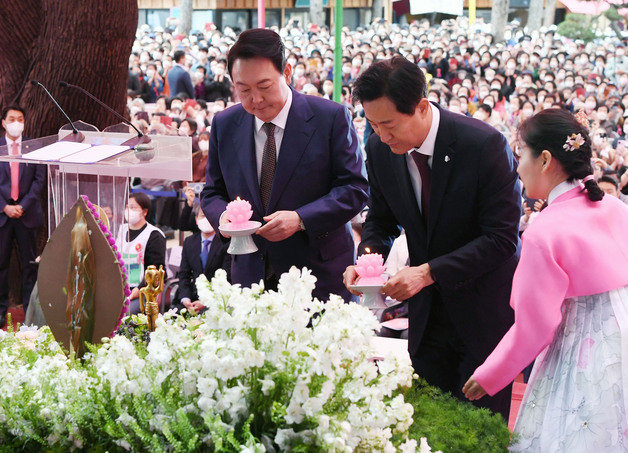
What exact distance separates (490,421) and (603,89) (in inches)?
470

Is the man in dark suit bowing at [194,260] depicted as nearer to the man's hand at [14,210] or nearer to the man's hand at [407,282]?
the man's hand at [14,210]

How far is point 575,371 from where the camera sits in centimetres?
181

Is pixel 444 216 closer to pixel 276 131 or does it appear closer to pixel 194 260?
pixel 276 131

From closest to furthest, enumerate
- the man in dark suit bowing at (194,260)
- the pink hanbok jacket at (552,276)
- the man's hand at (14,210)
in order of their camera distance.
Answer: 1. the pink hanbok jacket at (552,276)
2. the man in dark suit bowing at (194,260)
3. the man's hand at (14,210)

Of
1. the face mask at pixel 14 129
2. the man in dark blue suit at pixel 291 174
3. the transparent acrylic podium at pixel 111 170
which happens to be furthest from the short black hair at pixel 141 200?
the man in dark blue suit at pixel 291 174

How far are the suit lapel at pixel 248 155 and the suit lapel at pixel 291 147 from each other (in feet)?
0.16

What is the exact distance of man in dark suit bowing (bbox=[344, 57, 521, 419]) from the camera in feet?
6.69

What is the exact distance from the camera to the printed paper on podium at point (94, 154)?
220 centimetres

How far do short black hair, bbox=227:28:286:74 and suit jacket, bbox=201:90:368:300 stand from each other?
21 centimetres

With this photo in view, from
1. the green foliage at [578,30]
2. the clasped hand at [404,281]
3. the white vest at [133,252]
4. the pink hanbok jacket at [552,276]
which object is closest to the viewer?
the pink hanbok jacket at [552,276]

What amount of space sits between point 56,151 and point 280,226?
0.68 m

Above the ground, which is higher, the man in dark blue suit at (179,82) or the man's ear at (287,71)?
the man's ear at (287,71)

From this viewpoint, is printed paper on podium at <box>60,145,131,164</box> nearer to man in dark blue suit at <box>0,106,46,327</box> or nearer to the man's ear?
the man's ear

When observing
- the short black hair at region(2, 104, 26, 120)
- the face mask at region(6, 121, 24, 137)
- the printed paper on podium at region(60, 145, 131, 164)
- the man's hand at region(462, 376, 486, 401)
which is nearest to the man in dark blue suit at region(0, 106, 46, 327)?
the short black hair at region(2, 104, 26, 120)
